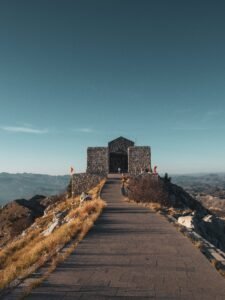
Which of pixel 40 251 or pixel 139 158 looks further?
pixel 139 158

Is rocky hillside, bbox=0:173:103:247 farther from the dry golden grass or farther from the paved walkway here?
the paved walkway

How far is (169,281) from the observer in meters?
8.04

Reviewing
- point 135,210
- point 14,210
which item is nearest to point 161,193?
point 135,210

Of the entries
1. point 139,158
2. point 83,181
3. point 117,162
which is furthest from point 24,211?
point 139,158

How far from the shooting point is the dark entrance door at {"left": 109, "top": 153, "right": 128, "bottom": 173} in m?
49.7

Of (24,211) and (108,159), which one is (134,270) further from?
(24,211)

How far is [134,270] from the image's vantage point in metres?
8.99

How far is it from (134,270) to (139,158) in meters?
37.8

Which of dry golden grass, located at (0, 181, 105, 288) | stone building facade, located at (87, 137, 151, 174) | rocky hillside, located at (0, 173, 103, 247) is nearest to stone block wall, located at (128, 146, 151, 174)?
stone building facade, located at (87, 137, 151, 174)

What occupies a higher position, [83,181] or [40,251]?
[83,181]

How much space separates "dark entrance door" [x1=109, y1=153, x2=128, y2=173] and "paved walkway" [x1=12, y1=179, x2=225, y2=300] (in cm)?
3453

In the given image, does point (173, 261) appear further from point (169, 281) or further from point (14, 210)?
point (14, 210)

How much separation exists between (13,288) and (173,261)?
454 centimetres

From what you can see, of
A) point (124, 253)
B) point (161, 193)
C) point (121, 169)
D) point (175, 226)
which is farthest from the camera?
point (121, 169)
